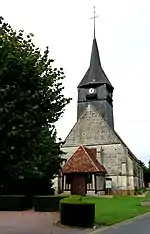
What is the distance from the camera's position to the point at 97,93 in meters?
66.8

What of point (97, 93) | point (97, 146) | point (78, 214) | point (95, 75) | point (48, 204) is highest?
point (95, 75)

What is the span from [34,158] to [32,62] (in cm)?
290

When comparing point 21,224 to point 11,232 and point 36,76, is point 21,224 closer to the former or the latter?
point 11,232

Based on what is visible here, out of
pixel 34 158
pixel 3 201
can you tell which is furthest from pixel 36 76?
pixel 3 201

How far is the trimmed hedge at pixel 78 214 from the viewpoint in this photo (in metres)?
17.4

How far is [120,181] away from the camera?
58.4 m

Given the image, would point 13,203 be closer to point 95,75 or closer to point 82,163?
point 82,163

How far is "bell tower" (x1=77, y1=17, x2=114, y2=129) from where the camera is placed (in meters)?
66.1

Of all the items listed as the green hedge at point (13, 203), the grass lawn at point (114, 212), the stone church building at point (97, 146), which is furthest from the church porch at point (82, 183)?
the green hedge at point (13, 203)

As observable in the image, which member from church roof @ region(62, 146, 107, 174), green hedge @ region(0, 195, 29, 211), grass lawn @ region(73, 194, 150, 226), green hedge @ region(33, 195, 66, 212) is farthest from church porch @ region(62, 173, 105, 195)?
green hedge @ region(33, 195, 66, 212)

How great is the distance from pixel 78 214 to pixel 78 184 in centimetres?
3648

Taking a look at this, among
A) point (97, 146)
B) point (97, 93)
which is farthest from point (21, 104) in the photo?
point (97, 93)

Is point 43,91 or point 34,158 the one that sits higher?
point 43,91

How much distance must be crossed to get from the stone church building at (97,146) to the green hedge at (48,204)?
26982 mm
